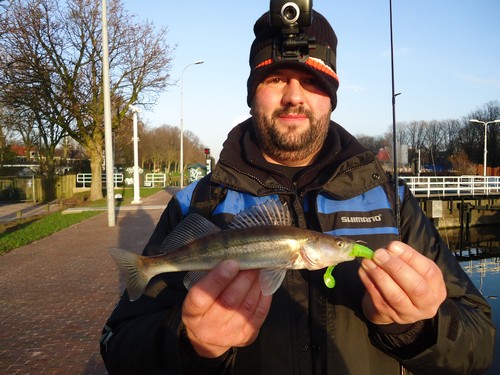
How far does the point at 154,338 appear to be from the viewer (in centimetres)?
229

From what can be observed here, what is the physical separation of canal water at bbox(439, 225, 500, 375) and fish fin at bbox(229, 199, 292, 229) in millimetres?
7499

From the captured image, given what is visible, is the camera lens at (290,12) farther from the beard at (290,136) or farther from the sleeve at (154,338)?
the sleeve at (154,338)

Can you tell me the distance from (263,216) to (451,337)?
1207mm

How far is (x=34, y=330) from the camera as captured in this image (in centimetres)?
699

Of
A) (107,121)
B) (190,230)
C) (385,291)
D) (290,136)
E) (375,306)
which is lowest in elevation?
(375,306)

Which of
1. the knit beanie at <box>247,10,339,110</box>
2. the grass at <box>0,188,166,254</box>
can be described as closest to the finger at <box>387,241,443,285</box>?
the knit beanie at <box>247,10,339,110</box>

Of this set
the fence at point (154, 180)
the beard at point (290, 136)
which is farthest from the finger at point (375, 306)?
the fence at point (154, 180)

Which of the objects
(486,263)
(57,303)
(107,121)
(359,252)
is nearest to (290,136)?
(359,252)

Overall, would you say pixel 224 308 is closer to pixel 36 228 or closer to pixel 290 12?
pixel 290 12

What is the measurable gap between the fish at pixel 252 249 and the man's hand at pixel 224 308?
0.08 metres

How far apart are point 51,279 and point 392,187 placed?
9735 millimetres

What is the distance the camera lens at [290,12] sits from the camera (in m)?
2.73

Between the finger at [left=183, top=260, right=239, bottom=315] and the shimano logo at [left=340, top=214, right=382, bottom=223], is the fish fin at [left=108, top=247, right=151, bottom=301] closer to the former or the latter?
the finger at [left=183, top=260, right=239, bottom=315]

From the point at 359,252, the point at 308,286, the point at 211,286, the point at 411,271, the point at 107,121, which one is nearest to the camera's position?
the point at 411,271
